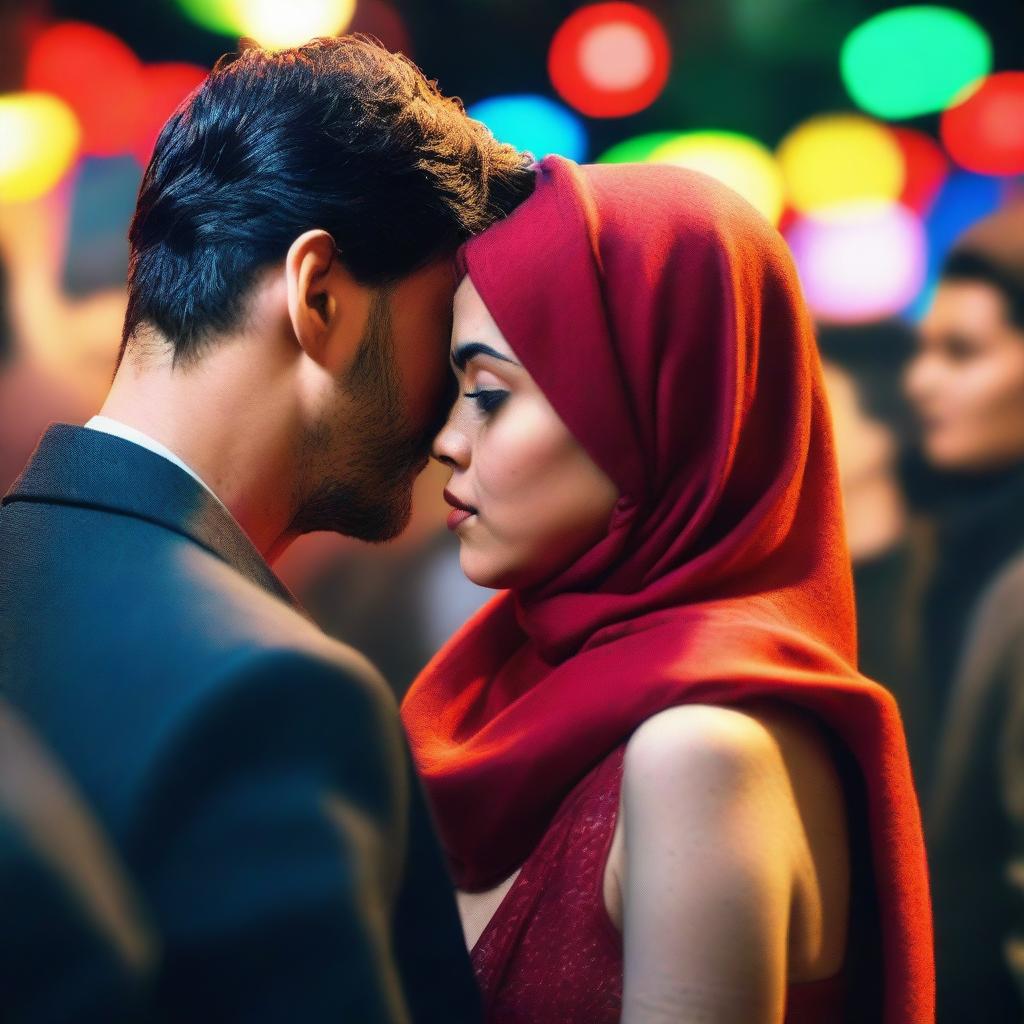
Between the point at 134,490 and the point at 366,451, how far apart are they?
0.72ft

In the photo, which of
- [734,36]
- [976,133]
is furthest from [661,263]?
[976,133]

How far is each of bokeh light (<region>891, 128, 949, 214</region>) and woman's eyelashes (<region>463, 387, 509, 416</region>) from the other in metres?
1.52

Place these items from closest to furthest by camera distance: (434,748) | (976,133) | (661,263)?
(661,263) < (434,748) < (976,133)

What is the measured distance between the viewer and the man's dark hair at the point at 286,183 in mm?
812

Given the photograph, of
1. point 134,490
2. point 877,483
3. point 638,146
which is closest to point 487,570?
point 134,490

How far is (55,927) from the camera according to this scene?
484mm

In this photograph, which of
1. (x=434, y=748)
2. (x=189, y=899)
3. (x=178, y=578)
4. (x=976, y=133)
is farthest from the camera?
(x=976, y=133)

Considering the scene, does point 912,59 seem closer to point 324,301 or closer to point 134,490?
point 324,301

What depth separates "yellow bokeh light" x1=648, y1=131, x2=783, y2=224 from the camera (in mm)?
1936

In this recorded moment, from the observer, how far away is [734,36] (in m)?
1.92

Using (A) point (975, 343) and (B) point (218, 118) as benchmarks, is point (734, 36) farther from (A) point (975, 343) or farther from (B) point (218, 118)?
(B) point (218, 118)

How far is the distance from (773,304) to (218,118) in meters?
0.41

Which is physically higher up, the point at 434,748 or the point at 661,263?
the point at 661,263

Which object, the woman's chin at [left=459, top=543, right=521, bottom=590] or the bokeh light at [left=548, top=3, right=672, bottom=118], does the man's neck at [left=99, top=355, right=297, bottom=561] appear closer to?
the woman's chin at [left=459, top=543, right=521, bottom=590]
